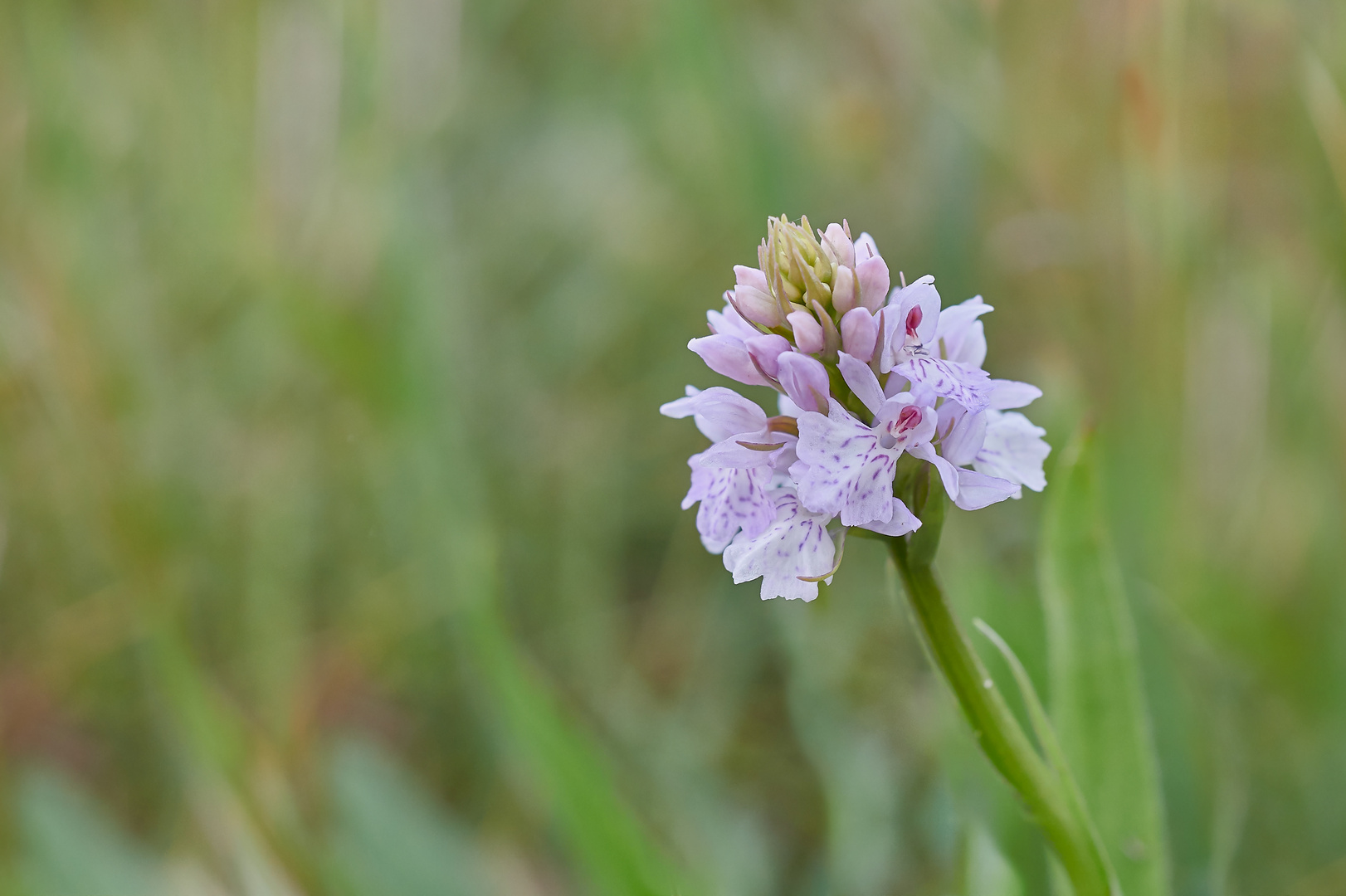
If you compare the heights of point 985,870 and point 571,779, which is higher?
point 571,779

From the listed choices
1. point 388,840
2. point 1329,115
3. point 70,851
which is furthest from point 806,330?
point 70,851

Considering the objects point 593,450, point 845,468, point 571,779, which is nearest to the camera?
point 845,468

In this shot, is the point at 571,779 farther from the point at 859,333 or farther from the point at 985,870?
the point at 859,333

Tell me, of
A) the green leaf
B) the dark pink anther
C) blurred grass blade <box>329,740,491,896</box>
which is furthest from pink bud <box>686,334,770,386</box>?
blurred grass blade <box>329,740,491,896</box>

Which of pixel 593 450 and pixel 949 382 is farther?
pixel 593 450

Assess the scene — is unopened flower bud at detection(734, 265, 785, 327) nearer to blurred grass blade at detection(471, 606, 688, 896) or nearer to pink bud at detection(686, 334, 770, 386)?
pink bud at detection(686, 334, 770, 386)

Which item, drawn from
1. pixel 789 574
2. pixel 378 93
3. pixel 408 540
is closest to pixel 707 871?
pixel 789 574
